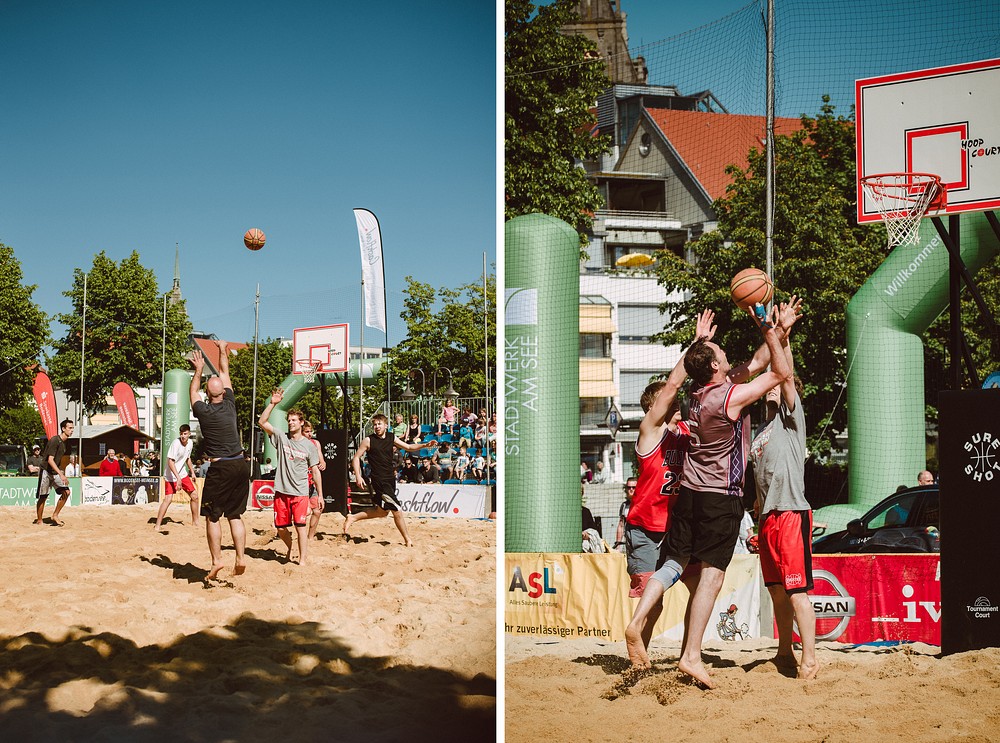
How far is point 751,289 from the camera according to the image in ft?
14.3

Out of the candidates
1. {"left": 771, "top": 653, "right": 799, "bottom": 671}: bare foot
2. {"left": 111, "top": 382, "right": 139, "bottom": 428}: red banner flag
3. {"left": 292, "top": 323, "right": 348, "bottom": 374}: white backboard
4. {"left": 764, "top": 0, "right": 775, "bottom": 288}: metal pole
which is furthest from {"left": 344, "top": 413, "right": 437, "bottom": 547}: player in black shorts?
{"left": 111, "top": 382, "right": 139, "bottom": 428}: red banner flag

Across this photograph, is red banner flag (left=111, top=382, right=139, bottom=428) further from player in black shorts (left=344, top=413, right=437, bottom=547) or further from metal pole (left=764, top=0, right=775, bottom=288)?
metal pole (left=764, top=0, right=775, bottom=288)

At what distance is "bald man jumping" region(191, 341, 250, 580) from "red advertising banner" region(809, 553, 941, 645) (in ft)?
11.7

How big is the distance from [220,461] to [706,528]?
11.1 ft

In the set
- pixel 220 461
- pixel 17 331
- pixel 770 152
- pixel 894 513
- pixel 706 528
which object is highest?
pixel 770 152

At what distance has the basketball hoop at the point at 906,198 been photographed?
5.00 meters

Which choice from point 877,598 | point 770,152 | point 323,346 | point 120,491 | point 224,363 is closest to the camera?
point 877,598

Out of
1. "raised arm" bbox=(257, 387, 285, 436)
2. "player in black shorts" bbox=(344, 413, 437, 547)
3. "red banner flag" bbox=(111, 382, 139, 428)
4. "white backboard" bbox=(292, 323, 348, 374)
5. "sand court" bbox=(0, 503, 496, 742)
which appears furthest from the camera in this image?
"red banner flag" bbox=(111, 382, 139, 428)

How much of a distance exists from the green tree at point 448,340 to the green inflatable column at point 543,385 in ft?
39.8

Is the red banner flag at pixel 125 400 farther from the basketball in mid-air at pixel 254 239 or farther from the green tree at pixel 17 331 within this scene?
the basketball in mid-air at pixel 254 239

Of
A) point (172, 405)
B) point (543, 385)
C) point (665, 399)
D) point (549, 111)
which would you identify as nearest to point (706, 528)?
point (665, 399)

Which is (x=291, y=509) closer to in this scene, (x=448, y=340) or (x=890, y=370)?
(x=890, y=370)

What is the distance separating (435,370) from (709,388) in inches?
537

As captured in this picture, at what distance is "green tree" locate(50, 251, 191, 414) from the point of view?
1079 cm
